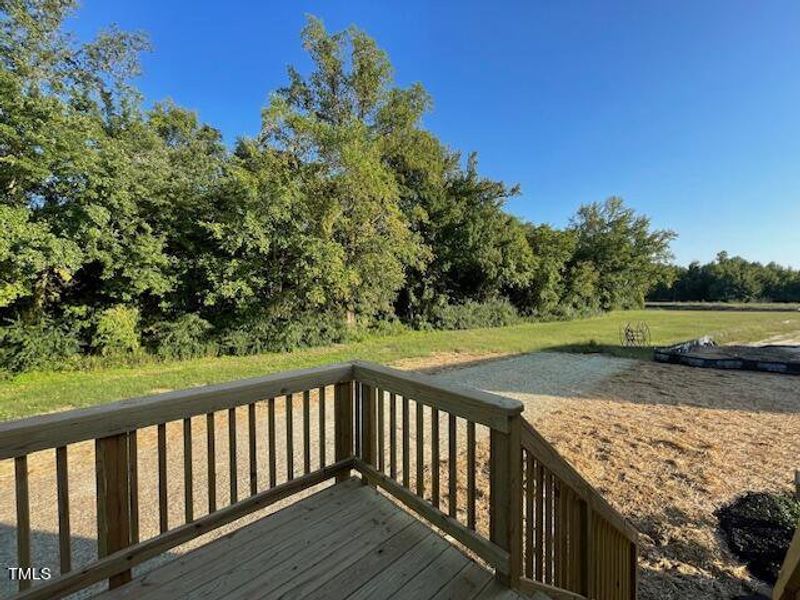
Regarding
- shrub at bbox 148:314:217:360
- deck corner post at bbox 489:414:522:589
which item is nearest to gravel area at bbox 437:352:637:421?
deck corner post at bbox 489:414:522:589

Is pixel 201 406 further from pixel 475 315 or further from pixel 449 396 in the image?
pixel 475 315

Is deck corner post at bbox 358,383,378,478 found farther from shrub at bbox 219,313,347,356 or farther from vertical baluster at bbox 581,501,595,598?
shrub at bbox 219,313,347,356

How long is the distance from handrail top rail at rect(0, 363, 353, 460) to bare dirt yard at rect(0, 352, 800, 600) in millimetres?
1457

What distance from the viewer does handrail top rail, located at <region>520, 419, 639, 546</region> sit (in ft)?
5.24

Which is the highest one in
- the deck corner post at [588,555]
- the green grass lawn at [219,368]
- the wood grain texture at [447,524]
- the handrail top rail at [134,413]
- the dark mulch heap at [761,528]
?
the handrail top rail at [134,413]

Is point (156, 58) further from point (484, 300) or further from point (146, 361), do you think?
point (484, 300)

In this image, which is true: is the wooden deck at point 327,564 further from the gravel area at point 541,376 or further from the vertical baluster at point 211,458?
the gravel area at point 541,376

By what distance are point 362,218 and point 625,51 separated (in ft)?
27.9

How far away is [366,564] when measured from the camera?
5.55ft

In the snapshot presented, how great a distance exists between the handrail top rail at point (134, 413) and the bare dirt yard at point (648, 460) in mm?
1457

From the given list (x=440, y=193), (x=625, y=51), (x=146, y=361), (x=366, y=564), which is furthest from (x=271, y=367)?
(x=440, y=193)

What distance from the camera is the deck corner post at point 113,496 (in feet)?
4.59

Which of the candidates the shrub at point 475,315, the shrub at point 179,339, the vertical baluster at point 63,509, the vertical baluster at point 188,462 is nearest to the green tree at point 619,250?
the shrub at point 475,315

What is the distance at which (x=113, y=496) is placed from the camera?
4.71ft
